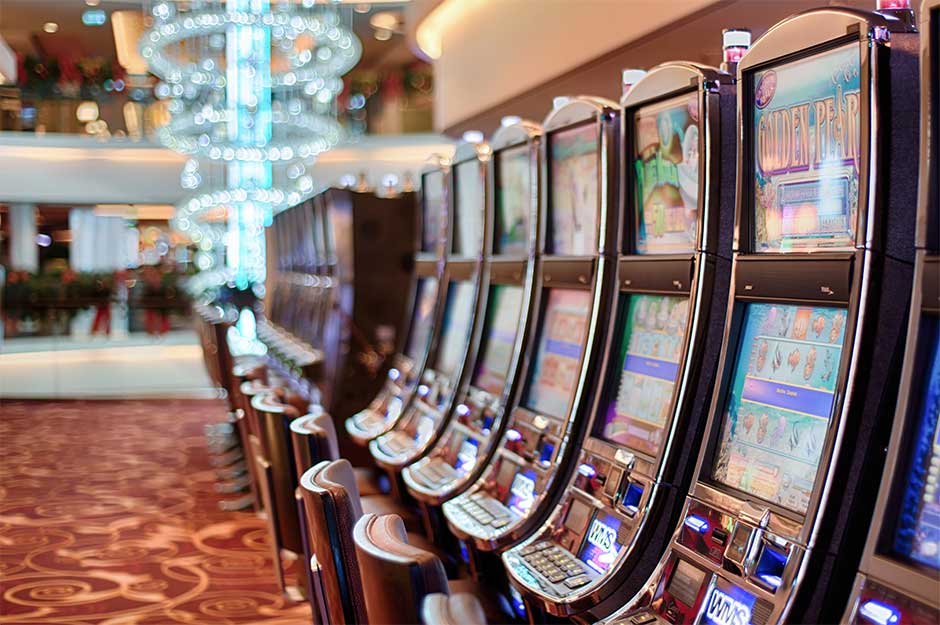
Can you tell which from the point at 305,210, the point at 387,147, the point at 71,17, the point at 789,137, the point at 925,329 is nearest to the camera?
the point at 925,329

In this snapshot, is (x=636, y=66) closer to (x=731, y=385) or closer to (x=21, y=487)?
(x=731, y=385)

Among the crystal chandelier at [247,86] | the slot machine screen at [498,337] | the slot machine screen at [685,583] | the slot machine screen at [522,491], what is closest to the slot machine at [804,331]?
the slot machine screen at [685,583]

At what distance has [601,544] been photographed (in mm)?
2342

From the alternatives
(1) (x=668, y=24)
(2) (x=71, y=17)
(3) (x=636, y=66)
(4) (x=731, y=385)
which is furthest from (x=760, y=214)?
(2) (x=71, y=17)

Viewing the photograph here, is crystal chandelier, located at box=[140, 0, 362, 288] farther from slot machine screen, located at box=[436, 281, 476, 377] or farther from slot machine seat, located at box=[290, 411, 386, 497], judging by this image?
slot machine seat, located at box=[290, 411, 386, 497]

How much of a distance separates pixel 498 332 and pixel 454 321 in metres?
0.62

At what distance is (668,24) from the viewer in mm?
3182

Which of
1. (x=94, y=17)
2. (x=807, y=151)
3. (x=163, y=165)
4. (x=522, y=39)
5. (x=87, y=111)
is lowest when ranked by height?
(x=807, y=151)

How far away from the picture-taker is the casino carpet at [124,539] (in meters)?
3.89

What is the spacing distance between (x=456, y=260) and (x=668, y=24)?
1.32 meters

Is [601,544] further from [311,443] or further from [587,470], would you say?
[311,443]

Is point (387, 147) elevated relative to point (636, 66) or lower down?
elevated

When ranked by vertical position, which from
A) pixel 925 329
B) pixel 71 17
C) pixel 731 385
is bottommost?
pixel 731 385

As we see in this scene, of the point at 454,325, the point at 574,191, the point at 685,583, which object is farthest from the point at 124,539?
the point at 685,583
